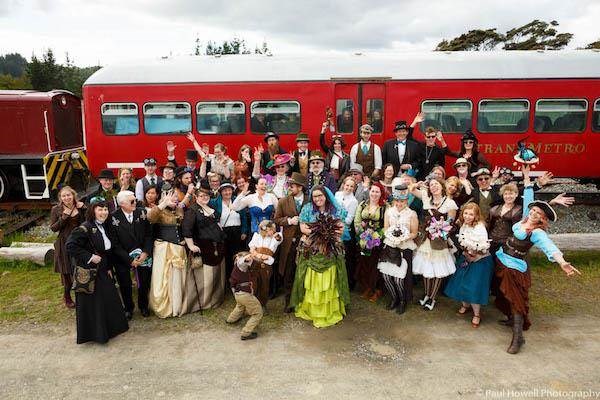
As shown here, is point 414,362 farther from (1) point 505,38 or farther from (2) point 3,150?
(1) point 505,38

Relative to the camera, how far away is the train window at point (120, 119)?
361 inches

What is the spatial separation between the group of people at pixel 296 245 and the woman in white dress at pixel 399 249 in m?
0.01

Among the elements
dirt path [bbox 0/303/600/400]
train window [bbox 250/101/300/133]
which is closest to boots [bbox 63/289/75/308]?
dirt path [bbox 0/303/600/400]

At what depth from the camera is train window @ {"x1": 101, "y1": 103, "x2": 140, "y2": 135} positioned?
30.1 ft

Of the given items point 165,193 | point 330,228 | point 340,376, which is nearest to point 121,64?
point 165,193

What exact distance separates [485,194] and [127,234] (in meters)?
4.50

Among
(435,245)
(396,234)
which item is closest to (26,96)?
(396,234)

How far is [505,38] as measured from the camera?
2973 centimetres

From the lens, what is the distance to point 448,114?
29.2 feet

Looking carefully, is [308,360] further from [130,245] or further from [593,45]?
[593,45]

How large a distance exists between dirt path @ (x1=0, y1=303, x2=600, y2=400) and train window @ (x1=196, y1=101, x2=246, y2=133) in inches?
192

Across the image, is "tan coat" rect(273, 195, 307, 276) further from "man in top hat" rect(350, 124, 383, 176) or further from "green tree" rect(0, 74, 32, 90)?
"green tree" rect(0, 74, 32, 90)

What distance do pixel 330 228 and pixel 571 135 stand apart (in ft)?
22.4

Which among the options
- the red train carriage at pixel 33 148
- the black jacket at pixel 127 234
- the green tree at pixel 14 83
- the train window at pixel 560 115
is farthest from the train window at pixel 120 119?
the green tree at pixel 14 83
